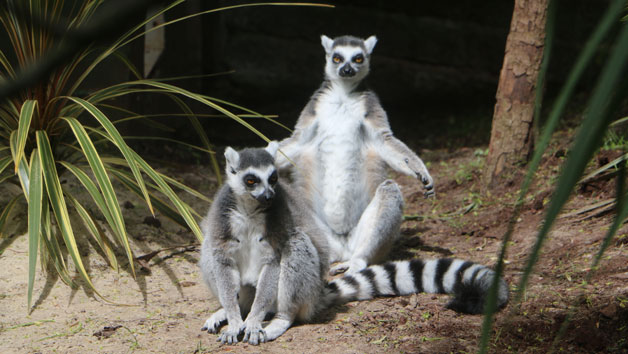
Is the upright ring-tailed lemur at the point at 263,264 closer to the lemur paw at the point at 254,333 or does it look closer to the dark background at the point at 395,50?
the lemur paw at the point at 254,333

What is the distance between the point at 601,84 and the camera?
30.7 inches

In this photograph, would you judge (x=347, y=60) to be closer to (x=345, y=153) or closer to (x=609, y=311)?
(x=345, y=153)

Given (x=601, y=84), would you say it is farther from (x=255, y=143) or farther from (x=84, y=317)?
(x=255, y=143)

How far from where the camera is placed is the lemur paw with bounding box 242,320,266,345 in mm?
3367

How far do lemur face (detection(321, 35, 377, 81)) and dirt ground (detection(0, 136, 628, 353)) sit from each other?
5.05 ft

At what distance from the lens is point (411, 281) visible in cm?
388

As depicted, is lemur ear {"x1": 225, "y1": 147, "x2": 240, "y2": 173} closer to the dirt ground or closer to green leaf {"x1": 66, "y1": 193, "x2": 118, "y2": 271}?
the dirt ground

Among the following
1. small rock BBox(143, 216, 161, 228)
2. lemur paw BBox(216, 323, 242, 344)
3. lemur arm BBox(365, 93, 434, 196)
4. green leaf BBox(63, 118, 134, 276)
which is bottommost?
lemur paw BBox(216, 323, 242, 344)

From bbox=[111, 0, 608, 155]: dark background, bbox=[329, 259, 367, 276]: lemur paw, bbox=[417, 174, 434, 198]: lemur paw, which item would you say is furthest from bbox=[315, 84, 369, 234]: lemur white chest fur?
bbox=[111, 0, 608, 155]: dark background

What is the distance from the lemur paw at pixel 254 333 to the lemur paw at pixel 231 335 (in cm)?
4

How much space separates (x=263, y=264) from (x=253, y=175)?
54cm

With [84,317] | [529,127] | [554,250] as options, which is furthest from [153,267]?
[529,127]

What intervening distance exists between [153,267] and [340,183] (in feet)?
5.25

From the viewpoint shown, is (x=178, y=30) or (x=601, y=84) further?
(x=178, y=30)
